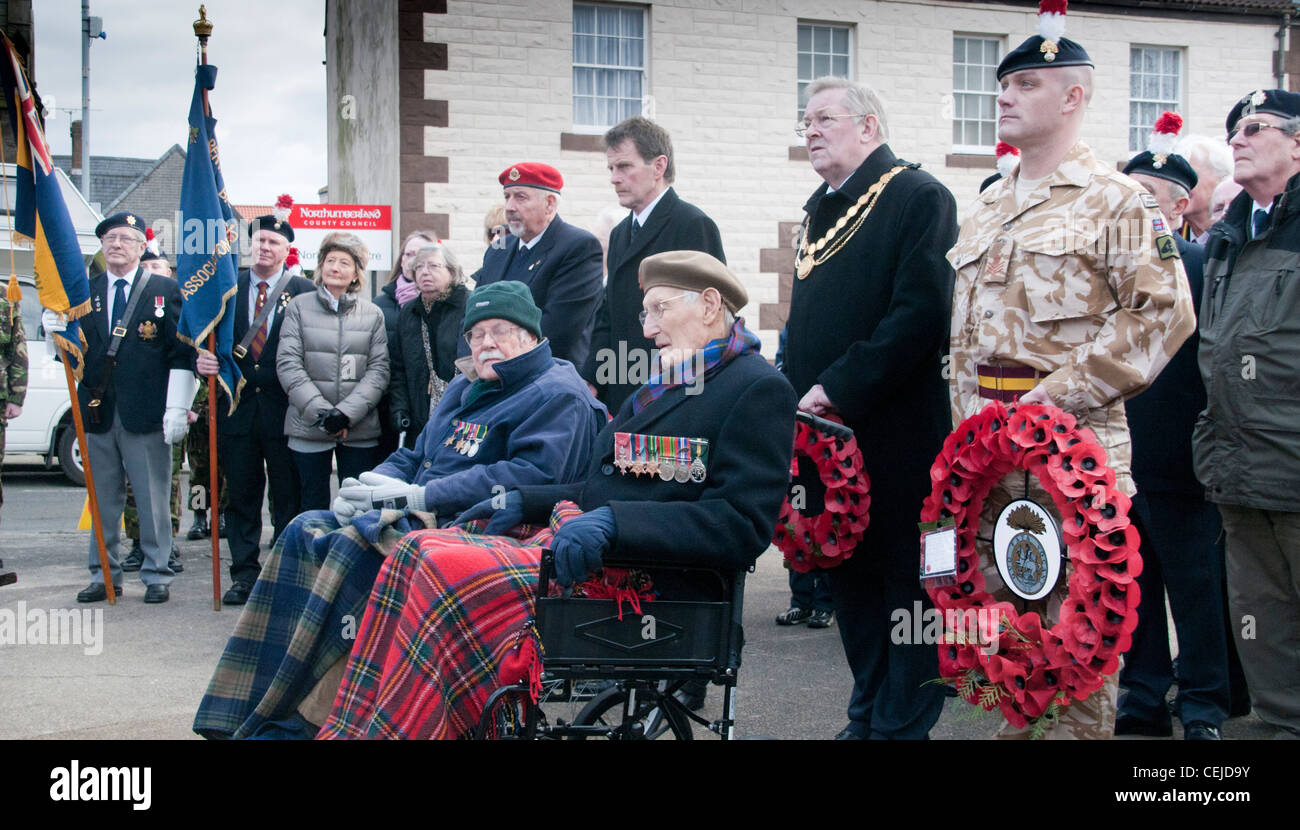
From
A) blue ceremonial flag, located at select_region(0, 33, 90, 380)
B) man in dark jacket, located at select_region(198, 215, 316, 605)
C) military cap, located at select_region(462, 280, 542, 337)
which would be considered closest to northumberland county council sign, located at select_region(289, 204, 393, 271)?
man in dark jacket, located at select_region(198, 215, 316, 605)

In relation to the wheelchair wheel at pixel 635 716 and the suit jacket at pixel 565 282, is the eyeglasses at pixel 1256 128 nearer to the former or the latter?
the wheelchair wheel at pixel 635 716

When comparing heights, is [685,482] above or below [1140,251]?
below

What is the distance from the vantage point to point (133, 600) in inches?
300

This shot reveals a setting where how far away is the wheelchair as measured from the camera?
3.47 metres

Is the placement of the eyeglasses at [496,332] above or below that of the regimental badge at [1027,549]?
above

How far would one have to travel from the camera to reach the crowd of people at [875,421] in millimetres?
3680

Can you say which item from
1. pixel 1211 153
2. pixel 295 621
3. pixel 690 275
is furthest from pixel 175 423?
pixel 1211 153

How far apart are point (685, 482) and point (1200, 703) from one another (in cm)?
249

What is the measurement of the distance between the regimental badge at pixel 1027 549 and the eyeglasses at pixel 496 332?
2034 mm

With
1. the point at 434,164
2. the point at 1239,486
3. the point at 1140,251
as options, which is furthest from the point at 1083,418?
the point at 434,164

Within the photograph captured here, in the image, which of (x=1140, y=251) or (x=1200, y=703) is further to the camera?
(x=1200, y=703)

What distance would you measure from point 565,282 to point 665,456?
2.80 m

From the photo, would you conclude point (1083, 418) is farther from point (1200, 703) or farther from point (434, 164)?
point (434, 164)

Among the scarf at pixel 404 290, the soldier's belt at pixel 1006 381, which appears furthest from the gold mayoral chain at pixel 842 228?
the scarf at pixel 404 290
